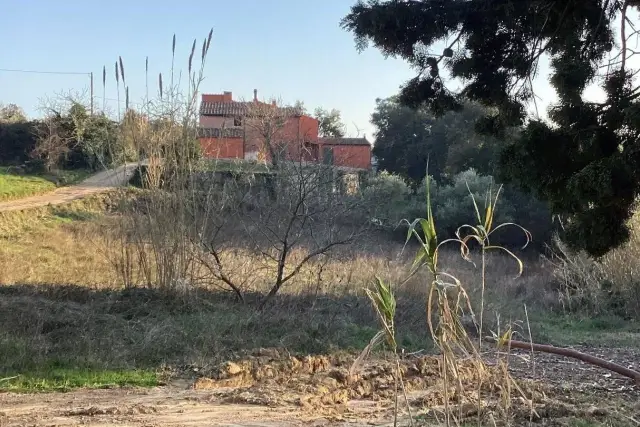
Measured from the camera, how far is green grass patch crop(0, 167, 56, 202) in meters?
18.8

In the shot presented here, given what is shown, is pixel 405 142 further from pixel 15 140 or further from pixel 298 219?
pixel 298 219

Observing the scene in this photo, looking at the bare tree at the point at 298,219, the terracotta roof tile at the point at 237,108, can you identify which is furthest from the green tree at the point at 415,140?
the bare tree at the point at 298,219

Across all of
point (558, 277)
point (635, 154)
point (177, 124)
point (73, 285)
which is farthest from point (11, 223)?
point (635, 154)

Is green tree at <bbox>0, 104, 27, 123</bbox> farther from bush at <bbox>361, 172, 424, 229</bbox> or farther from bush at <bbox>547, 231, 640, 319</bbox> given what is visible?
bush at <bbox>547, 231, 640, 319</bbox>

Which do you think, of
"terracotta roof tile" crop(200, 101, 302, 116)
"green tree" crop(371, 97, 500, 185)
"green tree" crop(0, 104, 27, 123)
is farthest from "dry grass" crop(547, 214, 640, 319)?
"green tree" crop(0, 104, 27, 123)

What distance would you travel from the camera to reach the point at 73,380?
575cm

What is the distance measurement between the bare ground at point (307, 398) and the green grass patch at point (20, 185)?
15.0m

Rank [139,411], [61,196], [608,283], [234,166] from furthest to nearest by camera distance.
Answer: [61,196], [608,283], [234,166], [139,411]

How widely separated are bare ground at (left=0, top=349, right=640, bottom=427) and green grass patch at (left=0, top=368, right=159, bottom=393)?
18cm

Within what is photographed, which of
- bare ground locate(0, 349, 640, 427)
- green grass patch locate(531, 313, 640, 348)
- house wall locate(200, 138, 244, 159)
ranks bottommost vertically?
green grass patch locate(531, 313, 640, 348)

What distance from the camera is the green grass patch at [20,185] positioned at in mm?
18758

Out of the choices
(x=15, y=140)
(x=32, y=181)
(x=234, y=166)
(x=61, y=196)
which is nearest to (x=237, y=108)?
(x=61, y=196)

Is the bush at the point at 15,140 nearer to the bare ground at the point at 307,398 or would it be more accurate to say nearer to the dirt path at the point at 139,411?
the bare ground at the point at 307,398

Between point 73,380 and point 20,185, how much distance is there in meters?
16.3
